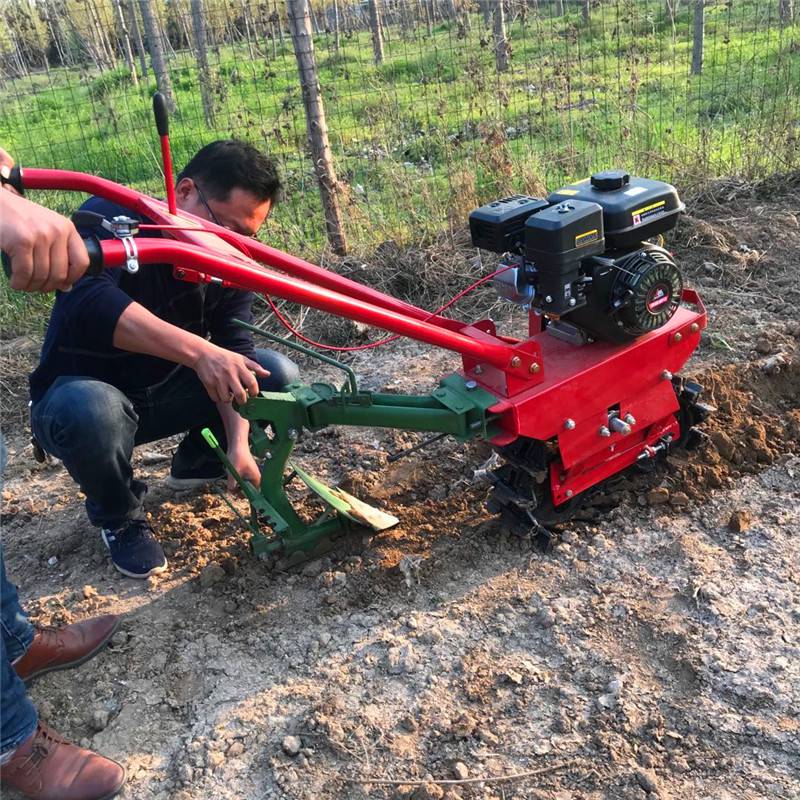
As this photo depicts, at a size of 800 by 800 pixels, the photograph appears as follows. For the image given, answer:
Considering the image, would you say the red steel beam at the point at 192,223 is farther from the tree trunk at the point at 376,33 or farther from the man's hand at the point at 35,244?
the tree trunk at the point at 376,33

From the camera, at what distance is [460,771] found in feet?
7.37

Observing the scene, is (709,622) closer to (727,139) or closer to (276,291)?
(276,291)

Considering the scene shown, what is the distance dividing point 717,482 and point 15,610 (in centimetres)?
242

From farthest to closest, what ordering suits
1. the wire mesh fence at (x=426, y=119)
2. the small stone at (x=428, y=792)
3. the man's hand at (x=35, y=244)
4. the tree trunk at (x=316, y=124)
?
the wire mesh fence at (x=426, y=119) → the tree trunk at (x=316, y=124) → the small stone at (x=428, y=792) → the man's hand at (x=35, y=244)

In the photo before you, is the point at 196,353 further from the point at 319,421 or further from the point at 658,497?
the point at 658,497

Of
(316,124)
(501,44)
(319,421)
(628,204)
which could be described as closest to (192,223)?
(319,421)

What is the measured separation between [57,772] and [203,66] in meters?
4.80

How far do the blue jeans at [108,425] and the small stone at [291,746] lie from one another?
1.08m

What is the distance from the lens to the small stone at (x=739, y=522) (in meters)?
2.99

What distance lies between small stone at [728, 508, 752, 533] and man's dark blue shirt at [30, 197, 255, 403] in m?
1.92

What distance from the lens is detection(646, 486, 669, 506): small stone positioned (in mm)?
3150

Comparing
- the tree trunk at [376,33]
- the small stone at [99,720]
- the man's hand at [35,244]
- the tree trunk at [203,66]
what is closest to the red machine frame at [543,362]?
the man's hand at [35,244]

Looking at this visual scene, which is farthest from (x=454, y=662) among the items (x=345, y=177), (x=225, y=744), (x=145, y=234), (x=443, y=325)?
(x=345, y=177)

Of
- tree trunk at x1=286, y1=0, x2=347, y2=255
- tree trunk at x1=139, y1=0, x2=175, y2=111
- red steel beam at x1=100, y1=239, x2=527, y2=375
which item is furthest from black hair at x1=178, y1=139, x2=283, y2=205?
tree trunk at x1=139, y1=0, x2=175, y2=111
